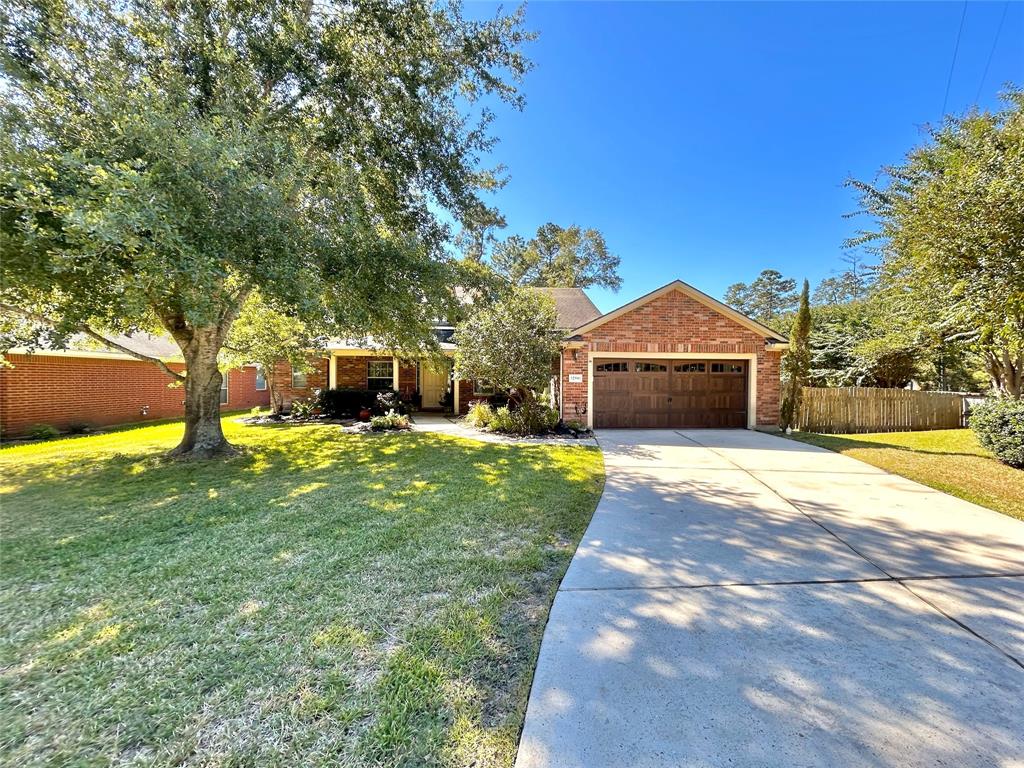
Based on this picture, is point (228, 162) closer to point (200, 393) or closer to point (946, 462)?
point (200, 393)

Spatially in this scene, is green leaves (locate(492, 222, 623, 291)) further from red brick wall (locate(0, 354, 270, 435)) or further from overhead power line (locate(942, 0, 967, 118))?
red brick wall (locate(0, 354, 270, 435))

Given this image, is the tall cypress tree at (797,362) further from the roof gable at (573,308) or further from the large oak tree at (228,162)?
the large oak tree at (228,162)

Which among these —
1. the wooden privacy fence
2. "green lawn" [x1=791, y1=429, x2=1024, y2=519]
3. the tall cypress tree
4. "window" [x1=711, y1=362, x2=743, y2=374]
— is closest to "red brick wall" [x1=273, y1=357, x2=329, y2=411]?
"window" [x1=711, y1=362, x2=743, y2=374]

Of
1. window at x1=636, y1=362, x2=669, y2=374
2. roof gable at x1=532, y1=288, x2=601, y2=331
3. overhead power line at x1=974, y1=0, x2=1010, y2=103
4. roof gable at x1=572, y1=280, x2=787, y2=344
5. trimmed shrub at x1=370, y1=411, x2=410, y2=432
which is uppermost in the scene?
overhead power line at x1=974, y1=0, x2=1010, y2=103

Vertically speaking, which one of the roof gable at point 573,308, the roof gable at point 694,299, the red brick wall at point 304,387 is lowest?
the red brick wall at point 304,387

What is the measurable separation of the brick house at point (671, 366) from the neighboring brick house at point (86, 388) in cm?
586

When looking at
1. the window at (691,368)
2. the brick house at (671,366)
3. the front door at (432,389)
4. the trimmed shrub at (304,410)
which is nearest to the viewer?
the brick house at (671,366)

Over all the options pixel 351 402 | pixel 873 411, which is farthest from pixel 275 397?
pixel 873 411

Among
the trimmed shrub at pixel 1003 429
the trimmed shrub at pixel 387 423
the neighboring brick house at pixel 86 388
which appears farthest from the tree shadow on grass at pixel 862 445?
the neighboring brick house at pixel 86 388

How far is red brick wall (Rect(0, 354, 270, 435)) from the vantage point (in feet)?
32.0

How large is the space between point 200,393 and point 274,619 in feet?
24.0

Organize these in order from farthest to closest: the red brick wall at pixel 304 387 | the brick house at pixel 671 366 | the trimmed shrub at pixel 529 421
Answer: the red brick wall at pixel 304 387 < the brick house at pixel 671 366 < the trimmed shrub at pixel 529 421

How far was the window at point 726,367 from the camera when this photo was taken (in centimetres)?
1258

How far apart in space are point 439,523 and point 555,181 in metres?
14.9
